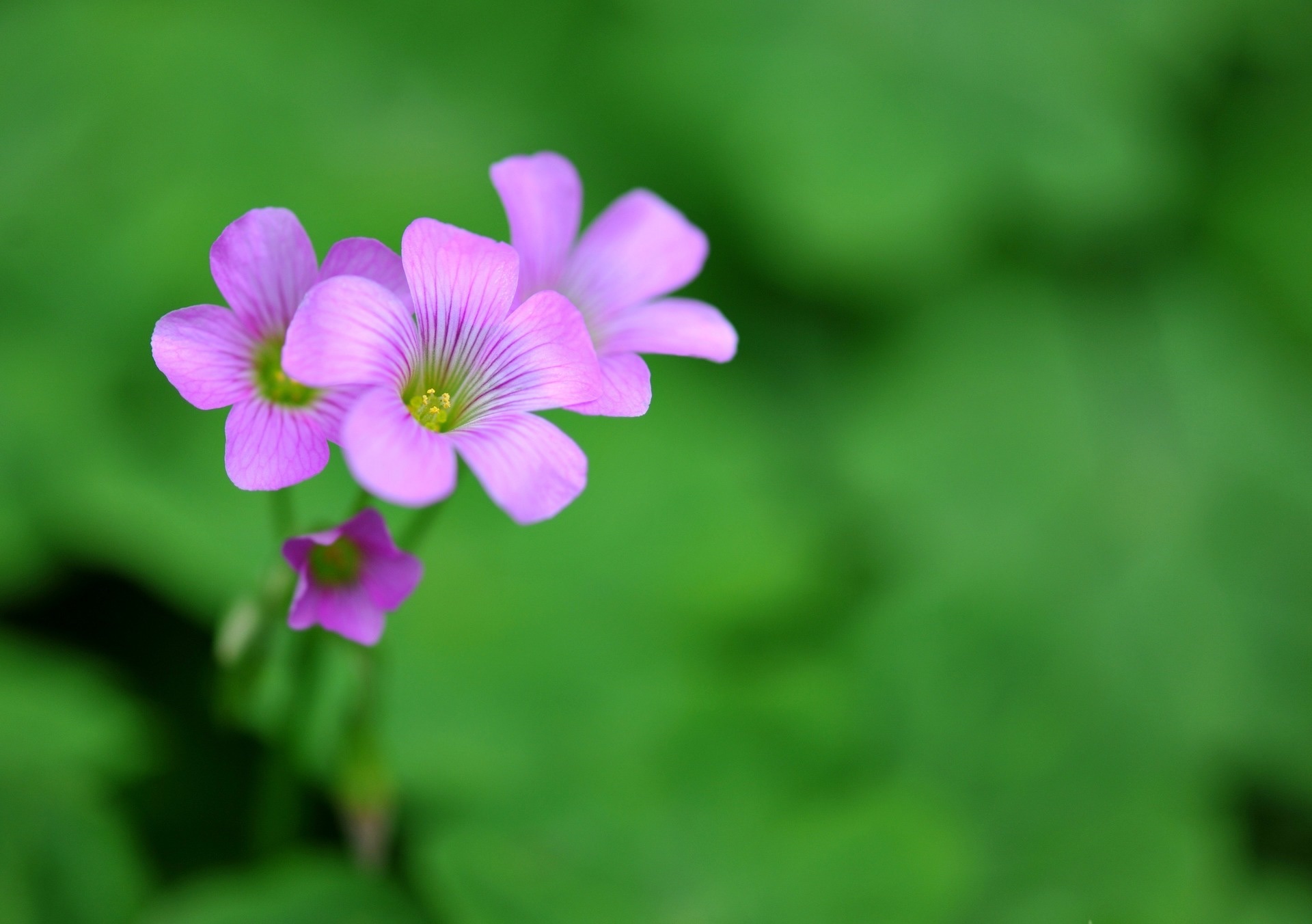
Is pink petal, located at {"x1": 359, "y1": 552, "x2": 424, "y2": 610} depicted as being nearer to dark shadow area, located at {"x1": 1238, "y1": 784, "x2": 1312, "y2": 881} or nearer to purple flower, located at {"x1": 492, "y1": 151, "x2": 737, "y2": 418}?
purple flower, located at {"x1": 492, "y1": 151, "x2": 737, "y2": 418}

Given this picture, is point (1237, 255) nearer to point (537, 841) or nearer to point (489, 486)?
point (537, 841)

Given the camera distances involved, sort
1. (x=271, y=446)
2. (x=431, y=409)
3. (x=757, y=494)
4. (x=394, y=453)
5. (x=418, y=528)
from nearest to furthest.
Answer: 1. (x=394, y=453)
2. (x=271, y=446)
3. (x=431, y=409)
4. (x=418, y=528)
5. (x=757, y=494)

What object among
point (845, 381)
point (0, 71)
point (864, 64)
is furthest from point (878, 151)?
point (0, 71)

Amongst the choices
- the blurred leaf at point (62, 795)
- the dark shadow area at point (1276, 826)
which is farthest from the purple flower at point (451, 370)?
the dark shadow area at point (1276, 826)

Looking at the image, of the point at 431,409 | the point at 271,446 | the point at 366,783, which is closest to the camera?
the point at 271,446

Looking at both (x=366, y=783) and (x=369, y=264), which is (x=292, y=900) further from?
(x=369, y=264)

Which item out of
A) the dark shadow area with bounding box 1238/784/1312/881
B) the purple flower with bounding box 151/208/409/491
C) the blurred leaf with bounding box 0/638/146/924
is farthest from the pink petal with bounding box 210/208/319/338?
the dark shadow area with bounding box 1238/784/1312/881

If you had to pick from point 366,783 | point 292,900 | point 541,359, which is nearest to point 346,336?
point 541,359
